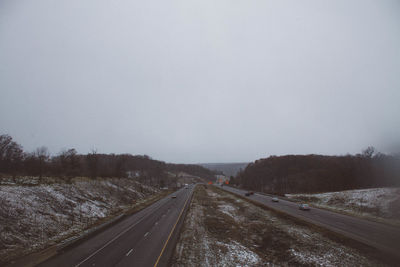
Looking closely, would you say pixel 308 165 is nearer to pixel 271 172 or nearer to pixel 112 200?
pixel 271 172

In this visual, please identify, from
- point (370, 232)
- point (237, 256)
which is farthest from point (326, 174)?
point (237, 256)

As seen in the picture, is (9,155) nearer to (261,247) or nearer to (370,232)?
(261,247)

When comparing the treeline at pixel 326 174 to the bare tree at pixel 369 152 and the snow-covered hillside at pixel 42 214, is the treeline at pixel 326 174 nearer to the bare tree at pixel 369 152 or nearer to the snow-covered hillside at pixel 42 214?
the bare tree at pixel 369 152

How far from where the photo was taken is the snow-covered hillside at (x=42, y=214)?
16.4 metres

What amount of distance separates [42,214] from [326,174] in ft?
313

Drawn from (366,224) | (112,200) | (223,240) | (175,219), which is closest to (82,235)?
(175,219)

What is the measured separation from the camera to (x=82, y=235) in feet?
65.5

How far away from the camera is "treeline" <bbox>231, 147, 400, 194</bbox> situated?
58.0m

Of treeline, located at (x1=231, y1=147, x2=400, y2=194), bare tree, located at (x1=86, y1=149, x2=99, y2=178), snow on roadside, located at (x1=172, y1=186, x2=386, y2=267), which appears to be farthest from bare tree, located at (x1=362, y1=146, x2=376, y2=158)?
bare tree, located at (x1=86, y1=149, x2=99, y2=178)

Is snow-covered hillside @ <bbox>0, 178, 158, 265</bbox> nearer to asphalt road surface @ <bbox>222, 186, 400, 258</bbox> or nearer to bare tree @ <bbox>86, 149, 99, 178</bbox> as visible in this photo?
bare tree @ <bbox>86, 149, 99, 178</bbox>

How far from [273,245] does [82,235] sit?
22.2 meters

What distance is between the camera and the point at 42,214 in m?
21.7

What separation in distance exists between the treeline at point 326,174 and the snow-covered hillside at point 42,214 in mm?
67007

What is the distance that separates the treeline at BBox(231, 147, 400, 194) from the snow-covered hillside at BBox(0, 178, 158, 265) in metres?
67.0
